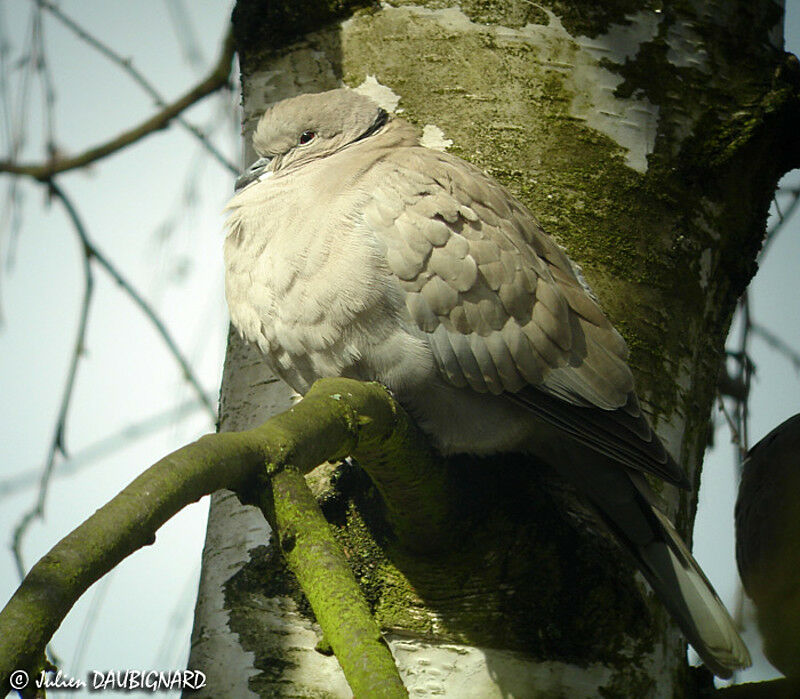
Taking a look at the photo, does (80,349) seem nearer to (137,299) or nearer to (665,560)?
(137,299)

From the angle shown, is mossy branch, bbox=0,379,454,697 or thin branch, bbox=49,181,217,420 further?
thin branch, bbox=49,181,217,420

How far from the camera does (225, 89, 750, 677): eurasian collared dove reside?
2020mm

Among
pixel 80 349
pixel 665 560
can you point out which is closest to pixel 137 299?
pixel 80 349

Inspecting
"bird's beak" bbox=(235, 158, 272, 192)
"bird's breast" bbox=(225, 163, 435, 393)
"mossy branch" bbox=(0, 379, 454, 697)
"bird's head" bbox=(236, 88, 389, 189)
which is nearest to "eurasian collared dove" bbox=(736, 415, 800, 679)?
"bird's breast" bbox=(225, 163, 435, 393)

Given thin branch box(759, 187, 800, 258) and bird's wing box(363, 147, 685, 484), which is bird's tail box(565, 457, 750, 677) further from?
thin branch box(759, 187, 800, 258)

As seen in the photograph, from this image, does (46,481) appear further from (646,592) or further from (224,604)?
(646,592)

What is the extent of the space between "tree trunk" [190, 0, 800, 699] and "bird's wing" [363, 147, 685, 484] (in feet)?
0.48

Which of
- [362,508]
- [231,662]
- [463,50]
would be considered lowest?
[231,662]

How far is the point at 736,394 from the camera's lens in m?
3.30

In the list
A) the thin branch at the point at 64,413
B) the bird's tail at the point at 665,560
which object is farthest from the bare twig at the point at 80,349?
the bird's tail at the point at 665,560

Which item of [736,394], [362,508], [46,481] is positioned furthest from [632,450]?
[46,481]

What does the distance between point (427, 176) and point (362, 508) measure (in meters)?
0.76

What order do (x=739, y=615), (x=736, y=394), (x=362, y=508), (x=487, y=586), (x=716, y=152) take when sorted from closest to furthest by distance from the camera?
1. (x=487, y=586)
2. (x=362, y=508)
3. (x=716, y=152)
4. (x=739, y=615)
5. (x=736, y=394)

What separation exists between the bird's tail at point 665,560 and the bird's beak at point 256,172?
49.2 inches
